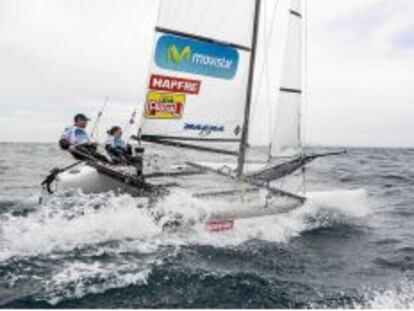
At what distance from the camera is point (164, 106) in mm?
11844

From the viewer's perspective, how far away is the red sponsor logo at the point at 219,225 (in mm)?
10906

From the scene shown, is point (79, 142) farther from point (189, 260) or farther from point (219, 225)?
point (189, 260)

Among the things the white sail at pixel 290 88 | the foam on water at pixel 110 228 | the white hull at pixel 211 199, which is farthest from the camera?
the white sail at pixel 290 88

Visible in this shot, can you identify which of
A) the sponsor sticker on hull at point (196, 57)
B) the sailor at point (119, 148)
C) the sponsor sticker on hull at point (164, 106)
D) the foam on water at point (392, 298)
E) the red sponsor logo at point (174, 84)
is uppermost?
the sponsor sticker on hull at point (196, 57)

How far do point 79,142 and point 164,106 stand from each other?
215 cm

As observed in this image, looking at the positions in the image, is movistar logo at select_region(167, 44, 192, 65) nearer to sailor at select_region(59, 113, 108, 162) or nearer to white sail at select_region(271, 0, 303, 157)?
sailor at select_region(59, 113, 108, 162)

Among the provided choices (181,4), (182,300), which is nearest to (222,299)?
(182,300)

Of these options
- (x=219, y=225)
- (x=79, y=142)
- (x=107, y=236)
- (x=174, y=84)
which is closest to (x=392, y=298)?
(x=219, y=225)

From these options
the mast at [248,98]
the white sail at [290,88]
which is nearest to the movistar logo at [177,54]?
the mast at [248,98]

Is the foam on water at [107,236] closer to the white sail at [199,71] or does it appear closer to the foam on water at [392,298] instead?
the white sail at [199,71]

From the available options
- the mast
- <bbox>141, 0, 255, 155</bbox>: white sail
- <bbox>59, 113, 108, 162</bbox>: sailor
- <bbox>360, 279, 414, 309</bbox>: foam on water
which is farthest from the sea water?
<bbox>141, 0, 255, 155</bbox>: white sail

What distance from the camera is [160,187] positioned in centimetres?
1138

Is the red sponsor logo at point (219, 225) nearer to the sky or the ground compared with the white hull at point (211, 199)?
nearer to the ground

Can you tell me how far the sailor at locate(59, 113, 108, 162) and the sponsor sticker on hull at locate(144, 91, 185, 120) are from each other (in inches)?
59.8
